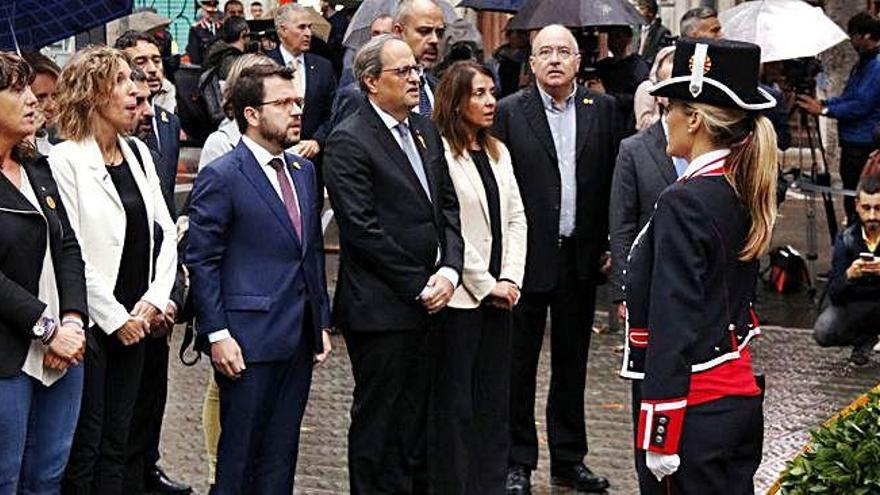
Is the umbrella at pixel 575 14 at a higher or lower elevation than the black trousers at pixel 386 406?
higher

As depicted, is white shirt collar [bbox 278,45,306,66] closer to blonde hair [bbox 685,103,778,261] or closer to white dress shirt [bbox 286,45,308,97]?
white dress shirt [bbox 286,45,308,97]

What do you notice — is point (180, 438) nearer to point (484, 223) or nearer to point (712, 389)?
point (484, 223)

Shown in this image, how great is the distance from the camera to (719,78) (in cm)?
636

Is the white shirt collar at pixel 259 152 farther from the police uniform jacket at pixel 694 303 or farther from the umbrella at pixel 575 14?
the umbrella at pixel 575 14

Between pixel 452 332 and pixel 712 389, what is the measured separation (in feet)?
8.97

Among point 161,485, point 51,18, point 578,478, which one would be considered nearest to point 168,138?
point 51,18

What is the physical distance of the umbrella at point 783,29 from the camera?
48.8 feet

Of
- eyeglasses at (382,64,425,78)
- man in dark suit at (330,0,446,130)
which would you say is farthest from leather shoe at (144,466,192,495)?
eyeglasses at (382,64,425,78)

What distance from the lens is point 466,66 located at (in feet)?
29.8

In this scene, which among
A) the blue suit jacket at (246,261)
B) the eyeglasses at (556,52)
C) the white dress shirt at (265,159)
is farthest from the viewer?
the eyeglasses at (556,52)

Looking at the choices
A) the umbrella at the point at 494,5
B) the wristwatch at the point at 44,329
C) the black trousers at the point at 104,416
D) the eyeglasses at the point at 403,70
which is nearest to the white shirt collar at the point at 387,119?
the eyeglasses at the point at 403,70

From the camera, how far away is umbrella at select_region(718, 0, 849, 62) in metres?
14.9

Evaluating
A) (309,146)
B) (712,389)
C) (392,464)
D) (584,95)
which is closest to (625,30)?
(309,146)

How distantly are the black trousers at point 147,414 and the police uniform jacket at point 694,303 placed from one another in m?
3.39
